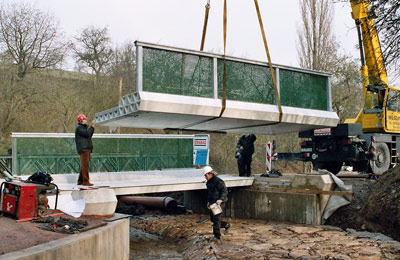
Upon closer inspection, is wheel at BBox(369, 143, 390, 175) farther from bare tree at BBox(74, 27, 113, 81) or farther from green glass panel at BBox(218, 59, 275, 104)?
bare tree at BBox(74, 27, 113, 81)

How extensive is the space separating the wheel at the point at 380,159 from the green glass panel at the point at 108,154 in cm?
758

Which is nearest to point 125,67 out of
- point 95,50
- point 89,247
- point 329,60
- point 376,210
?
point 95,50

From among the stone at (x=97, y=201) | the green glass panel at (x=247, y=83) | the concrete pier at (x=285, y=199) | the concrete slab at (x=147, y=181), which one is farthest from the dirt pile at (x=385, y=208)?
the stone at (x=97, y=201)

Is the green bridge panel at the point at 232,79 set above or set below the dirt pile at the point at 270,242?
above

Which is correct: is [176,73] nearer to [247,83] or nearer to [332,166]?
[247,83]

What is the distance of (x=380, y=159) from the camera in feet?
57.2

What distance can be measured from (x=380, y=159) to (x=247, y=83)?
9.01 m

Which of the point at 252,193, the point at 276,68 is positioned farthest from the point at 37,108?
the point at 276,68

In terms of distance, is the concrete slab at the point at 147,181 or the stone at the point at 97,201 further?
the concrete slab at the point at 147,181

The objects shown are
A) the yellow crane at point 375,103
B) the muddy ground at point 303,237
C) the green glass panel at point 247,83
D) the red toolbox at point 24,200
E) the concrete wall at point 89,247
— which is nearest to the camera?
the concrete wall at point 89,247

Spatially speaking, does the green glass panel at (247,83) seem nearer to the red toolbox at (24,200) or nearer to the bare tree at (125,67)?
the red toolbox at (24,200)

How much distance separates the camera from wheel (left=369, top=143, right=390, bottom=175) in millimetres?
17312

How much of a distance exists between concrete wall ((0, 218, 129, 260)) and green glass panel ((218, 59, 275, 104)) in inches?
175

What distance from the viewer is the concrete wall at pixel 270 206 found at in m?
12.7
